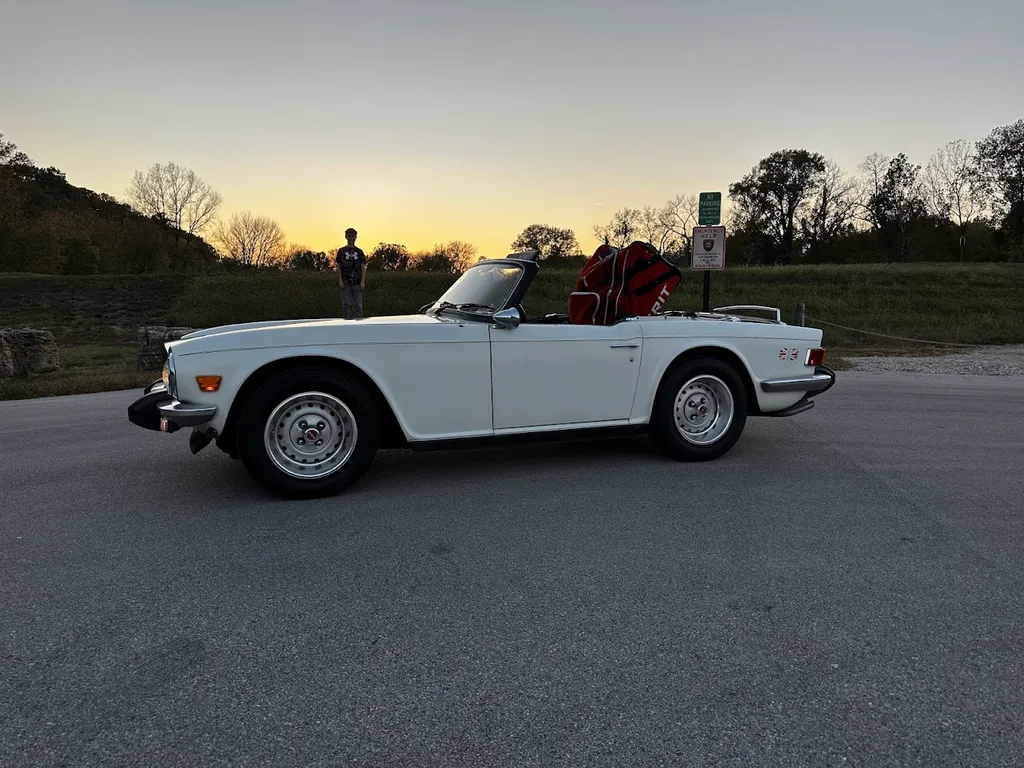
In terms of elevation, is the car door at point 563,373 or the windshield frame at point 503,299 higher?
the windshield frame at point 503,299

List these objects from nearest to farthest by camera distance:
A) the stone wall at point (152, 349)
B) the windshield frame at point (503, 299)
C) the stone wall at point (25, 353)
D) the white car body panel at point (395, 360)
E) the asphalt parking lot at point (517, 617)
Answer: the asphalt parking lot at point (517, 617)
the white car body panel at point (395, 360)
the windshield frame at point (503, 299)
the stone wall at point (25, 353)
the stone wall at point (152, 349)

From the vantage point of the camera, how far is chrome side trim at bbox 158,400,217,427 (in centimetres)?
369

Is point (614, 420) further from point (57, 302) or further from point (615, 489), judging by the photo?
point (57, 302)

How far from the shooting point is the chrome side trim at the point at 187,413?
3691 millimetres

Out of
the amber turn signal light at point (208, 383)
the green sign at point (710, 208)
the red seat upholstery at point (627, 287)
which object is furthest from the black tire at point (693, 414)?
the green sign at point (710, 208)

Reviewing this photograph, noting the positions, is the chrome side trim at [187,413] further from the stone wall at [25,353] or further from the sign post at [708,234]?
the sign post at [708,234]

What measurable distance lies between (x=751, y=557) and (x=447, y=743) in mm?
1888

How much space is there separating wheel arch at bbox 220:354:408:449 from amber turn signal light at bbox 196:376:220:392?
120 millimetres

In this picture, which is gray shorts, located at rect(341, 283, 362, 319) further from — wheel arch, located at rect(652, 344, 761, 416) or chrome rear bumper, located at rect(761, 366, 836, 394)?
chrome rear bumper, located at rect(761, 366, 836, 394)

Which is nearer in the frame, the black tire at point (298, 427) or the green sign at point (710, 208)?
the black tire at point (298, 427)

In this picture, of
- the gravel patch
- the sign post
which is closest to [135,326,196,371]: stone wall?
the sign post

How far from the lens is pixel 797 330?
207 inches

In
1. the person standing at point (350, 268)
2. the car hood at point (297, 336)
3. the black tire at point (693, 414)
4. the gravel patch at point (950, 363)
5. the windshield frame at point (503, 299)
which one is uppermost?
the person standing at point (350, 268)

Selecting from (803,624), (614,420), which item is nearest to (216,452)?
(614,420)
